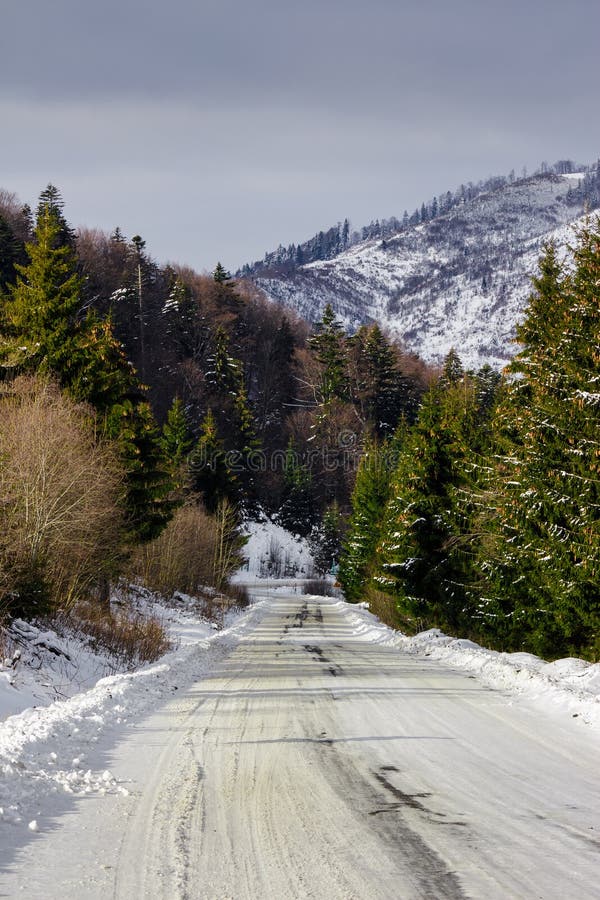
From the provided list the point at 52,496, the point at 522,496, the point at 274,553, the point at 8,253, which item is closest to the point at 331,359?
the point at 274,553

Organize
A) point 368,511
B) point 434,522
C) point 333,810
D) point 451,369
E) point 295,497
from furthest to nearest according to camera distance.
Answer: point 295,497, point 451,369, point 368,511, point 434,522, point 333,810

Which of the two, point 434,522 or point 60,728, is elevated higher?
point 434,522

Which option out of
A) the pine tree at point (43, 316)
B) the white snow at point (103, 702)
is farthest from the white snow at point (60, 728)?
the pine tree at point (43, 316)

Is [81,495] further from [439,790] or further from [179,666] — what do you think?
[439,790]

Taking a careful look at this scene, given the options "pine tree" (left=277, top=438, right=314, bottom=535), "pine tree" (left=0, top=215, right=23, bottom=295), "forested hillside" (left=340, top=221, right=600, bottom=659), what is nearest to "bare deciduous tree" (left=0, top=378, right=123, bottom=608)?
"forested hillside" (left=340, top=221, right=600, bottom=659)

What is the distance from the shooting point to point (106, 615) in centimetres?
1936

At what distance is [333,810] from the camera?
5.95 meters

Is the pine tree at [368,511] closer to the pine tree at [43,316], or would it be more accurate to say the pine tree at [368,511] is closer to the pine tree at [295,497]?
the pine tree at [43,316]

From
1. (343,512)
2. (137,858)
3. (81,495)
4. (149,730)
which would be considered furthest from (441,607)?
(343,512)

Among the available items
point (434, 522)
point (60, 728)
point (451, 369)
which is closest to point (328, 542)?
point (451, 369)

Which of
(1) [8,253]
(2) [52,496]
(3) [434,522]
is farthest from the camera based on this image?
(1) [8,253]

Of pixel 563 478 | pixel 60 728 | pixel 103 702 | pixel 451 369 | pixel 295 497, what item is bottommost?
pixel 103 702

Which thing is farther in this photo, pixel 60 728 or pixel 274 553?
pixel 274 553

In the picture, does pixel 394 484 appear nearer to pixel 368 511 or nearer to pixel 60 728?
pixel 368 511
